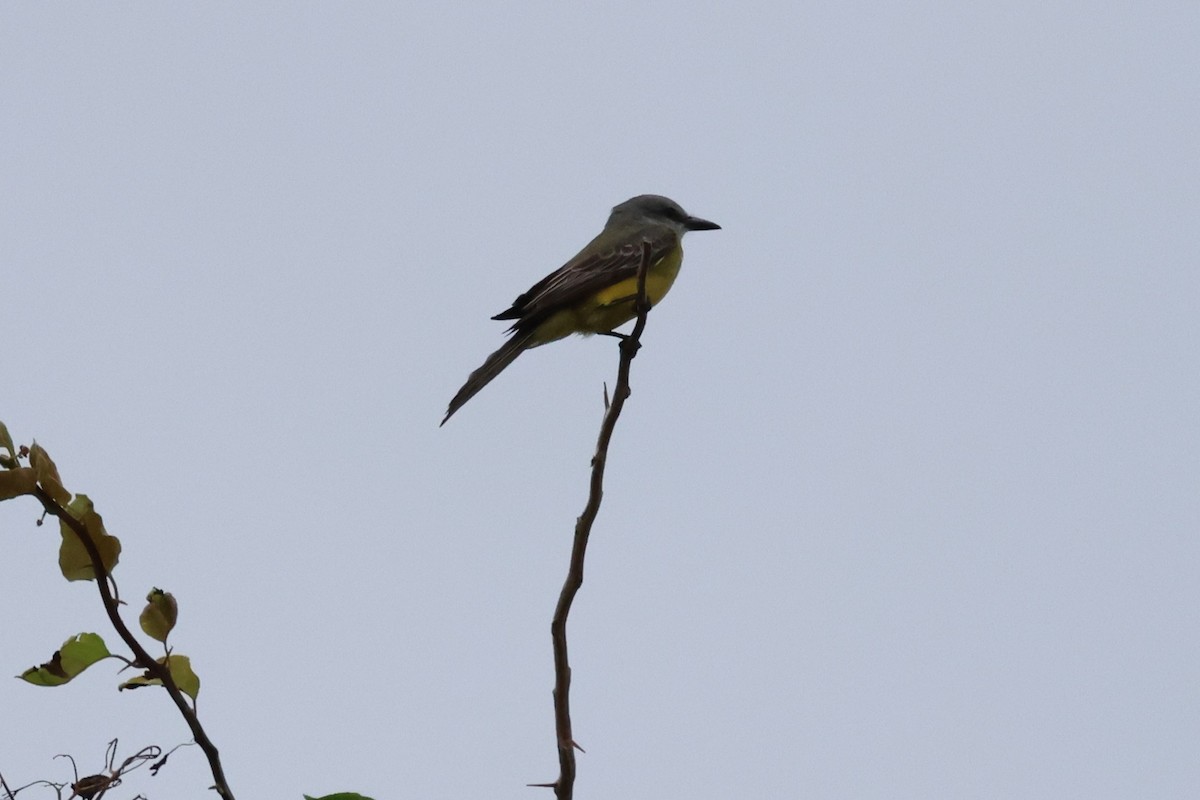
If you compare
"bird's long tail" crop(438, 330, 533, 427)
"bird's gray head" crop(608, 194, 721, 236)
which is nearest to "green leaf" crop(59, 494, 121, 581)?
"bird's long tail" crop(438, 330, 533, 427)

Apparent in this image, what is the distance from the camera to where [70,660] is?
6.89ft

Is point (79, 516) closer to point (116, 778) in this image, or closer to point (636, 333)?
point (116, 778)

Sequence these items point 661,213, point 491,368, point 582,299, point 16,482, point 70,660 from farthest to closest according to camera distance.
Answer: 1. point 661,213
2. point 582,299
3. point 491,368
4. point 70,660
5. point 16,482

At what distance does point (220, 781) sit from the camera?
187 cm

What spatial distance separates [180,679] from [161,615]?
113 millimetres

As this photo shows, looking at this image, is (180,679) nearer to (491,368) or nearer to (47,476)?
(47,476)

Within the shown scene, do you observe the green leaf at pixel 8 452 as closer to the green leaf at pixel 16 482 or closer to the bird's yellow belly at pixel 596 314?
the green leaf at pixel 16 482

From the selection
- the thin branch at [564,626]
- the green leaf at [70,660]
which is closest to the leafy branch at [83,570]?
the green leaf at [70,660]

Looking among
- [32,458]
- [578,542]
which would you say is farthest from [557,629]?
[32,458]

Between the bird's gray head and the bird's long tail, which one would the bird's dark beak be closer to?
the bird's gray head

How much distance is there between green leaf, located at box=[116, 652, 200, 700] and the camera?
213 cm

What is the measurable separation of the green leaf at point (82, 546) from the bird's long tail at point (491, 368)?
15.1 ft

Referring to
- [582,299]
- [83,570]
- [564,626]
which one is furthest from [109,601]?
[582,299]

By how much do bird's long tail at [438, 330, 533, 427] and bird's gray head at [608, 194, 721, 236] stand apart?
2216 millimetres
